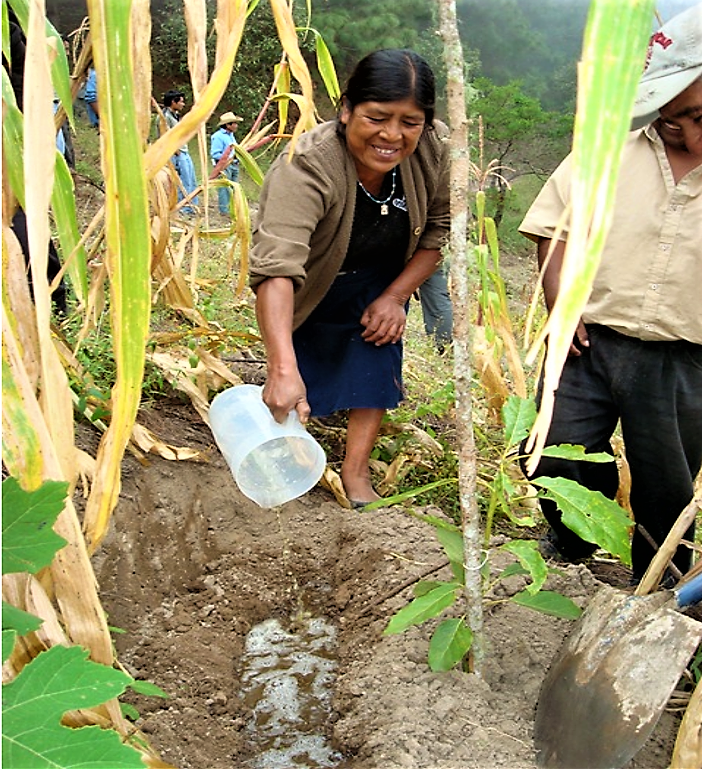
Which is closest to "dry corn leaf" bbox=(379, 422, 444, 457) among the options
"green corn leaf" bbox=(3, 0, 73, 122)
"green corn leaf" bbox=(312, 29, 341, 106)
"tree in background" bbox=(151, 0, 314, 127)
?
"green corn leaf" bbox=(312, 29, 341, 106)

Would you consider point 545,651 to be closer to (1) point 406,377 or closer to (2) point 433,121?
(2) point 433,121

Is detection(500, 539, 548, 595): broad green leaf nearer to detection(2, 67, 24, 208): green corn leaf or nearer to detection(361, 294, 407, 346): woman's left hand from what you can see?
detection(2, 67, 24, 208): green corn leaf

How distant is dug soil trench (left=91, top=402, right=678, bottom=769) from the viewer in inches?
54.0

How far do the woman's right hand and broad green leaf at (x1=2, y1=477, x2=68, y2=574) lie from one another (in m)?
0.97

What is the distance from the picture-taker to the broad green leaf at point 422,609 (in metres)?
1.26

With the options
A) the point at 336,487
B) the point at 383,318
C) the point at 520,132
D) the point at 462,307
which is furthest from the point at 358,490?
the point at 520,132

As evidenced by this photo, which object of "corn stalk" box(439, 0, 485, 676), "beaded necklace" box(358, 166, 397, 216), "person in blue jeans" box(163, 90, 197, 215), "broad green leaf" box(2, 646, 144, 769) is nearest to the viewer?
"broad green leaf" box(2, 646, 144, 769)

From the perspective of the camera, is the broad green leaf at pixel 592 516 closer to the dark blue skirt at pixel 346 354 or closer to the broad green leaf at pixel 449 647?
the broad green leaf at pixel 449 647

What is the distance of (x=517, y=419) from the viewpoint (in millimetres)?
1349

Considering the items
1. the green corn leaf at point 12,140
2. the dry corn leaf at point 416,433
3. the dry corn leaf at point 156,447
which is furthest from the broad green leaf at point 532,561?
the dry corn leaf at point 416,433

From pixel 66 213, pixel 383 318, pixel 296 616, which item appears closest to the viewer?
pixel 66 213

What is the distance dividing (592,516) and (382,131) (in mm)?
1064

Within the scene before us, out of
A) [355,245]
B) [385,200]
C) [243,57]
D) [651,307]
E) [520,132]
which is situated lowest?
[651,307]

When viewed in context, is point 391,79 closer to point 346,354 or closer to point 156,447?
point 346,354
